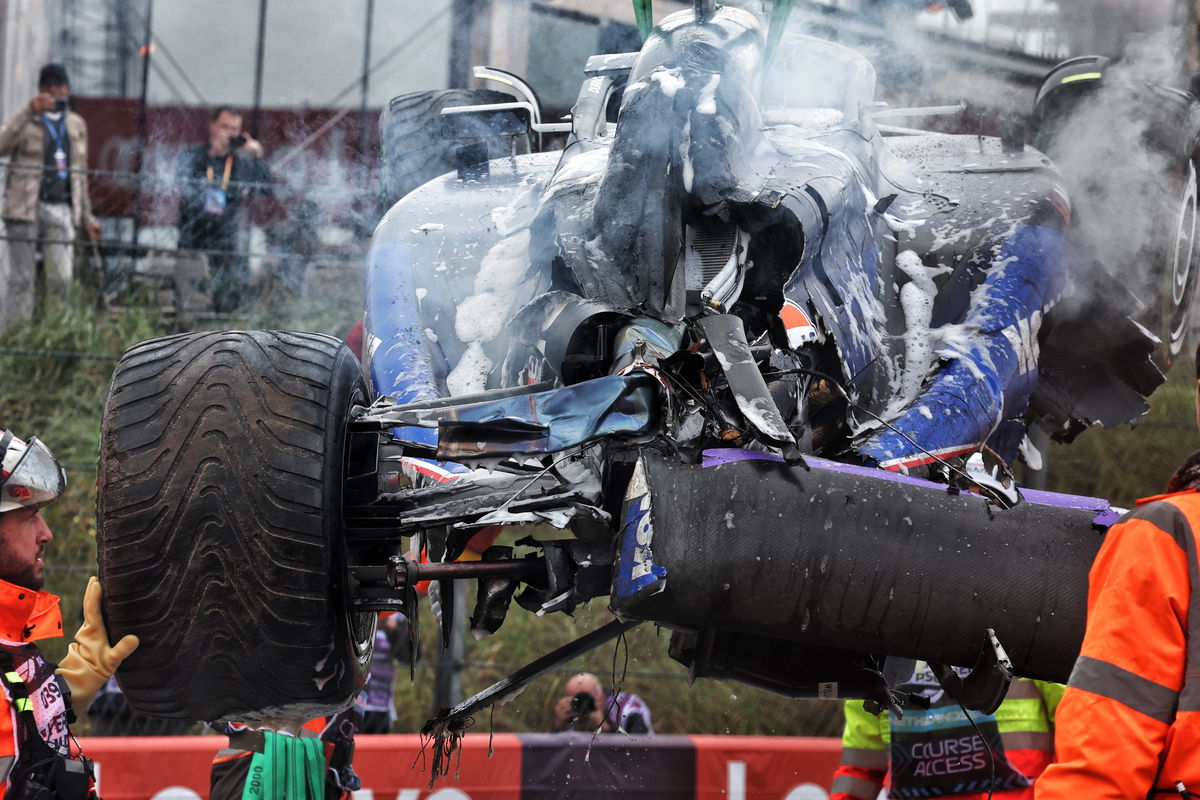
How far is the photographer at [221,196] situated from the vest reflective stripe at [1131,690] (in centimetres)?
748

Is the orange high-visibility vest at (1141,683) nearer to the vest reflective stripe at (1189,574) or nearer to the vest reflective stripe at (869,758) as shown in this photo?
the vest reflective stripe at (1189,574)

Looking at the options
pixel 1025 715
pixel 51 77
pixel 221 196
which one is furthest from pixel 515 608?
pixel 51 77

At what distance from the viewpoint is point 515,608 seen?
8.70m

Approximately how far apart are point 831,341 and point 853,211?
2.02ft

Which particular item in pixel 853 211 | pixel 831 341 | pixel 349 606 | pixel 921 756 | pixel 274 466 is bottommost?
pixel 921 756

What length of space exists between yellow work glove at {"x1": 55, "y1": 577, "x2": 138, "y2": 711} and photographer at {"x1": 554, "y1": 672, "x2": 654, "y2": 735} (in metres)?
3.40

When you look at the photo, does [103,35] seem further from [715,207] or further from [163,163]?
[715,207]

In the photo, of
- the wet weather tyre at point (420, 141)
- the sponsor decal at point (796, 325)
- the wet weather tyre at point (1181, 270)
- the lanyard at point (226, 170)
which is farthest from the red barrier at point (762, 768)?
the lanyard at point (226, 170)

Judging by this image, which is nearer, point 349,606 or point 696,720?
point 349,606

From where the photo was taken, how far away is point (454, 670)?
25.9ft

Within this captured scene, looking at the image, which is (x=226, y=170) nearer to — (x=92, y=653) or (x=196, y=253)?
(x=196, y=253)

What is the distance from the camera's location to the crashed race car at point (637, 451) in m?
3.77

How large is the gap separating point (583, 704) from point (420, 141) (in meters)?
2.94

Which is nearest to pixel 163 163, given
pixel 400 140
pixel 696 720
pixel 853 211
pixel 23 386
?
pixel 23 386
